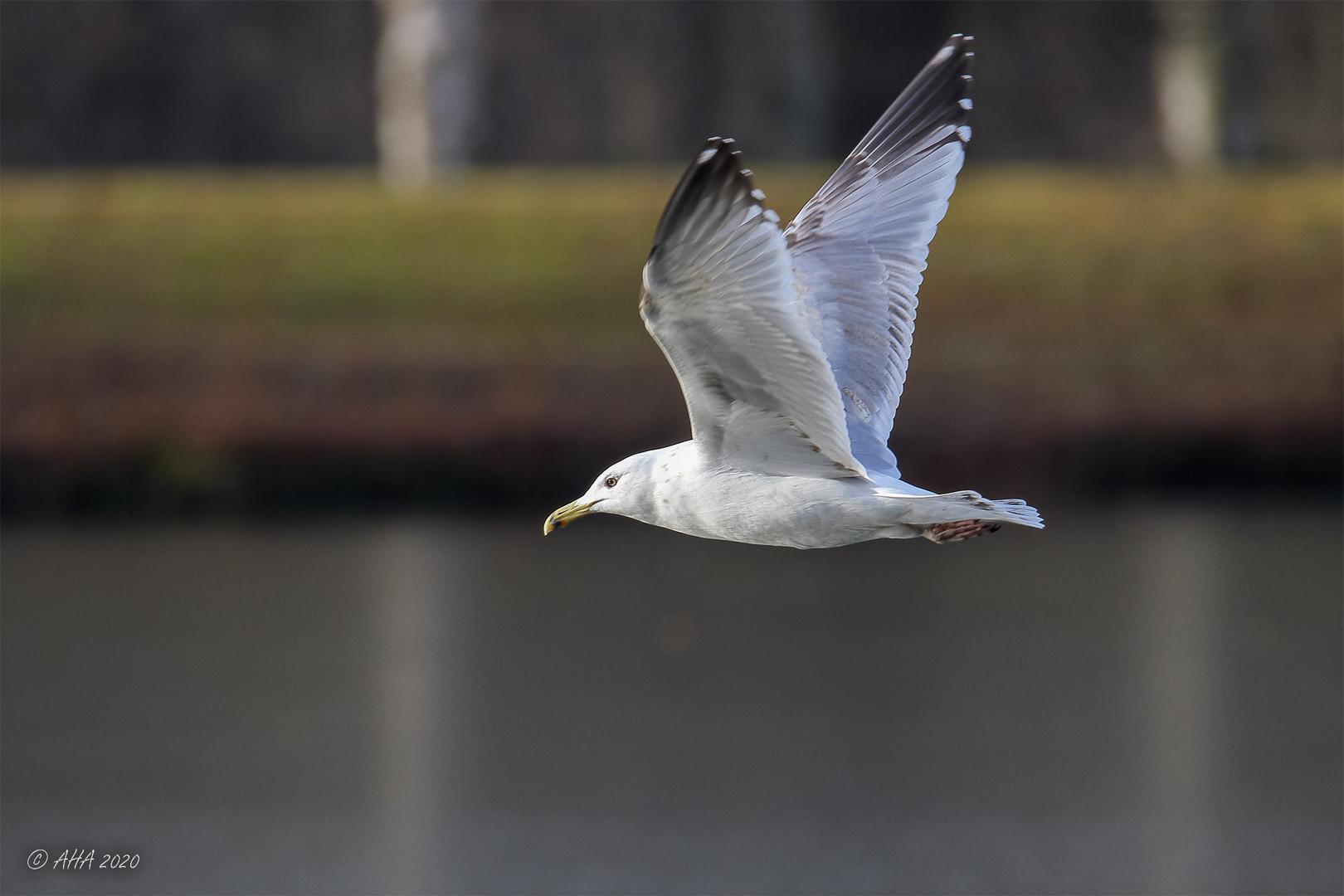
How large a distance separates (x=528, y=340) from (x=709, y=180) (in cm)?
1470

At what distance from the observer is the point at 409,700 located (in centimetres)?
1376

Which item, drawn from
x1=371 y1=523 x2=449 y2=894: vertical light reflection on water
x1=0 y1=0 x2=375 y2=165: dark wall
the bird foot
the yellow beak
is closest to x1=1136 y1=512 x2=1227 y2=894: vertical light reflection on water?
x1=371 y1=523 x2=449 y2=894: vertical light reflection on water

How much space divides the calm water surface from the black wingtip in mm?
5927

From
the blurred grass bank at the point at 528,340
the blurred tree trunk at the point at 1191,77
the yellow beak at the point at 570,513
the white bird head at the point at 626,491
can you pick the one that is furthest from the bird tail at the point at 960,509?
the blurred tree trunk at the point at 1191,77

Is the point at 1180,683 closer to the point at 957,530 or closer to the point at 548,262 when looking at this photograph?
the point at 548,262

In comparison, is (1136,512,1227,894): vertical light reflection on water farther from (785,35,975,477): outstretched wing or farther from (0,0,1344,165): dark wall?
(0,0,1344,165): dark wall

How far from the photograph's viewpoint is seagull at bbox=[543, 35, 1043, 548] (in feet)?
16.4

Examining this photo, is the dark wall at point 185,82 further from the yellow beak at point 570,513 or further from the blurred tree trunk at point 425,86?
the yellow beak at point 570,513

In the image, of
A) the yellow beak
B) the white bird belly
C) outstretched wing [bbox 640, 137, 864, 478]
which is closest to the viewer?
outstretched wing [bbox 640, 137, 864, 478]

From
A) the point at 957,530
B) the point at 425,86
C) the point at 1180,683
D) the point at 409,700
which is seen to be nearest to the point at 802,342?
the point at 957,530

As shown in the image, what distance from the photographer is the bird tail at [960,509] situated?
17.3ft

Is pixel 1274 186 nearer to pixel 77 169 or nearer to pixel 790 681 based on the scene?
pixel 790 681

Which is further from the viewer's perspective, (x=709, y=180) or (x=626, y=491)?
(x=626, y=491)

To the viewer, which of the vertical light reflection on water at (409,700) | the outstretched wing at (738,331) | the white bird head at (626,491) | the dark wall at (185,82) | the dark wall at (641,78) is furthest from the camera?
the dark wall at (185,82)
